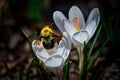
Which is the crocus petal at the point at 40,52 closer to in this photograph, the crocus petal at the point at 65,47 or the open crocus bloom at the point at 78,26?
the crocus petal at the point at 65,47

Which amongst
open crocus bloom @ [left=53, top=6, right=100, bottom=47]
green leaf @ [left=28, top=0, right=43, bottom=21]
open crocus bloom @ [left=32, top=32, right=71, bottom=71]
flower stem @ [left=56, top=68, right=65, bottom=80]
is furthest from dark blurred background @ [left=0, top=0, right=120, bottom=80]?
open crocus bloom @ [left=32, top=32, right=71, bottom=71]

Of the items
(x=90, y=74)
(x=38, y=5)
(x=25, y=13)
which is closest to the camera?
(x=90, y=74)

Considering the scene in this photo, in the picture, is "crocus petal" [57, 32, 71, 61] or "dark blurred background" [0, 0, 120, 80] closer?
"crocus petal" [57, 32, 71, 61]

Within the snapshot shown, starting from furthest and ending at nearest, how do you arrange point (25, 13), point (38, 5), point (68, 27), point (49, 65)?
1. point (25, 13)
2. point (38, 5)
3. point (68, 27)
4. point (49, 65)

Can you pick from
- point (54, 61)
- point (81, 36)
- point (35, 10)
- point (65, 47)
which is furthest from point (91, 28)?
point (35, 10)

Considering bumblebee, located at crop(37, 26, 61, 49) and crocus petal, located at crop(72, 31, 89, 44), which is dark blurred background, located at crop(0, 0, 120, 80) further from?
bumblebee, located at crop(37, 26, 61, 49)

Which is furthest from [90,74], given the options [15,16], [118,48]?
[15,16]

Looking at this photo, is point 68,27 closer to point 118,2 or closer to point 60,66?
point 60,66

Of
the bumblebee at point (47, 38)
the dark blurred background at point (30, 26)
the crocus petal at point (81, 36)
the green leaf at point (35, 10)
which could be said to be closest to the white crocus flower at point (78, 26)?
the crocus petal at point (81, 36)

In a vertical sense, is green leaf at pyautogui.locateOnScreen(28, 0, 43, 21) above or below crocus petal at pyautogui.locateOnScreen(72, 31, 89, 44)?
below
